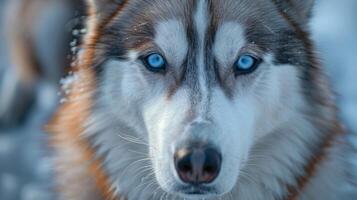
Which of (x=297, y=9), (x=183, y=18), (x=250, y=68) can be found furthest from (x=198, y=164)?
(x=297, y=9)

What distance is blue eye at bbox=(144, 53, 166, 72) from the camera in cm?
290

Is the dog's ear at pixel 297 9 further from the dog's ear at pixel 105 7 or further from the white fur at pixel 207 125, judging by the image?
the dog's ear at pixel 105 7

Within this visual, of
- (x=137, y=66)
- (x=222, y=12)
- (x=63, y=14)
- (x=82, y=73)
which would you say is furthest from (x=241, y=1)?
(x=63, y=14)

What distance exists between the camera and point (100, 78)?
3.07 m

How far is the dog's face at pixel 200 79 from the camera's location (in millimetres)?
2684

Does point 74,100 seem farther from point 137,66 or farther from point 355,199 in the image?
point 355,199

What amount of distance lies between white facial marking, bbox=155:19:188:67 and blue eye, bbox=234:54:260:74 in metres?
0.19

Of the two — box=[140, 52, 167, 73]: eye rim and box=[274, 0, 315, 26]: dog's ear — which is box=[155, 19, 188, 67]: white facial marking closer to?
box=[140, 52, 167, 73]: eye rim

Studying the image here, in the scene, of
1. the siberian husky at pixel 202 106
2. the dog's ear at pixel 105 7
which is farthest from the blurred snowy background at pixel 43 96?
the dog's ear at pixel 105 7

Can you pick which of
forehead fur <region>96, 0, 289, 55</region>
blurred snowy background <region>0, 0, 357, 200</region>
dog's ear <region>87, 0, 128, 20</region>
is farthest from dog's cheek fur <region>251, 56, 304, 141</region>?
blurred snowy background <region>0, 0, 357, 200</region>

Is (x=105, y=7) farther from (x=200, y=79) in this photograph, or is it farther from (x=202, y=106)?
(x=202, y=106)

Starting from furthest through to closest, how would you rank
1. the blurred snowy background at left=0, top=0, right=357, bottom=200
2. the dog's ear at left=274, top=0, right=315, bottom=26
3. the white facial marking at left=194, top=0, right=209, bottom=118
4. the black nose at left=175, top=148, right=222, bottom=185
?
the blurred snowy background at left=0, top=0, right=357, bottom=200 < the dog's ear at left=274, top=0, right=315, bottom=26 < the white facial marking at left=194, top=0, right=209, bottom=118 < the black nose at left=175, top=148, right=222, bottom=185

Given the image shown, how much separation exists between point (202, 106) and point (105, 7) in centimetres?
65

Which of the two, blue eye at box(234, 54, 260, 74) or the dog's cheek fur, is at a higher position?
blue eye at box(234, 54, 260, 74)
